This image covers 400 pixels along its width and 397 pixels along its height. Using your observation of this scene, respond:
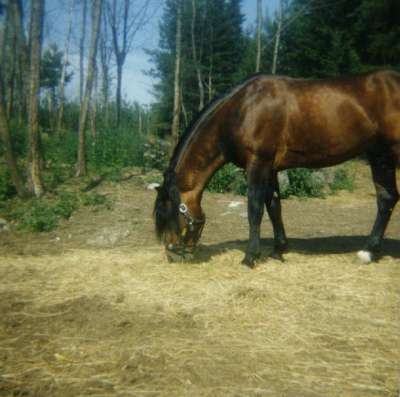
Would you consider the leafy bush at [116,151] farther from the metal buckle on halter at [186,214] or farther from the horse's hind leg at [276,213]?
the metal buckle on halter at [186,214]

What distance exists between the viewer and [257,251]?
14.3ft

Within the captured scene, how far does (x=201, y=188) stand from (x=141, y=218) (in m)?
2.75

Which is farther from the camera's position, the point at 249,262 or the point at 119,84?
the point at 119,84

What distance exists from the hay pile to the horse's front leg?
18 cm

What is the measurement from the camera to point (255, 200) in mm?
4273

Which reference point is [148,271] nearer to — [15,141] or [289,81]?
[289,81]

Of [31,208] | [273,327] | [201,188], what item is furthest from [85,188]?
[273,327]

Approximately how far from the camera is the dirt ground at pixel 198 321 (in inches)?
83.8

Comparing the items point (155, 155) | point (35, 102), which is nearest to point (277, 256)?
point (35, 102)

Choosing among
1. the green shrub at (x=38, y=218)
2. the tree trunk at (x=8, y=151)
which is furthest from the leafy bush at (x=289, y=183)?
the tree trunk at (x=8, y=151)

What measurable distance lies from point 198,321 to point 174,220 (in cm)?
148

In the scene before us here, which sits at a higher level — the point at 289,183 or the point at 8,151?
the point at 8,151

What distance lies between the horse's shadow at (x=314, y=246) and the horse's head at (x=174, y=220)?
326 mm

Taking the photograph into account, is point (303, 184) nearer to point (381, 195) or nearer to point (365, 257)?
point (381, 195)
